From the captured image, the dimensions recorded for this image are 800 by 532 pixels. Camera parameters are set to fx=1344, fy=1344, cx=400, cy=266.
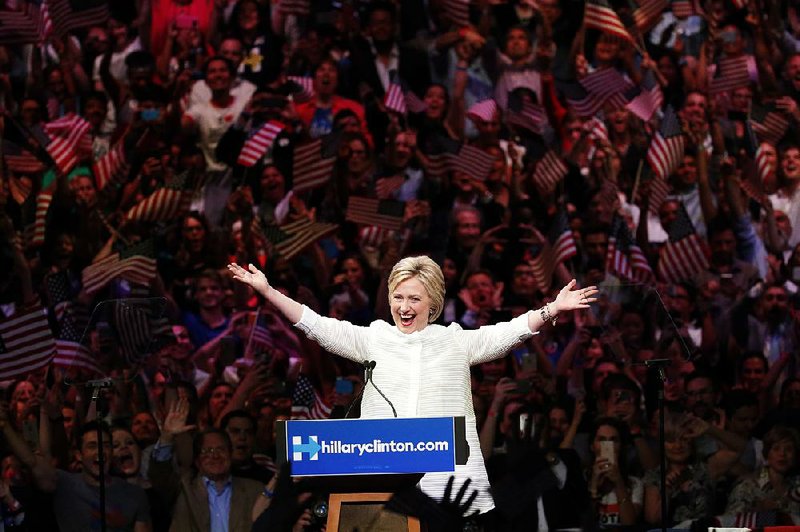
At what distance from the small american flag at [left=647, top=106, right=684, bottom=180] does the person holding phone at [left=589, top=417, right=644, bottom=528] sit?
1883mm

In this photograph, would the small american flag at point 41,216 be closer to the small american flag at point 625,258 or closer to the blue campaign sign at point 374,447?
the small american flag at point 625,258

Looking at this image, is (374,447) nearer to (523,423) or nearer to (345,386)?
(523,423)

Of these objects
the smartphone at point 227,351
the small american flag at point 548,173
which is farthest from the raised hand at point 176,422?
the small american flag at point 548,173

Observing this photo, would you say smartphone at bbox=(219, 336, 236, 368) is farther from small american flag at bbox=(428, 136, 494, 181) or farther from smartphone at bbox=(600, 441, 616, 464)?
smartphone at bbox=(600, 441, 616, 464)

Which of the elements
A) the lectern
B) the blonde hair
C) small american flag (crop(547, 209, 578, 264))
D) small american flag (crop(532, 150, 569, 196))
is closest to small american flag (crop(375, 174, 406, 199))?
small american flag (crop(532, 150, 569, 196))

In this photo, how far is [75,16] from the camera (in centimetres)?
787

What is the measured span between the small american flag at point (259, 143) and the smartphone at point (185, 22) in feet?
2.70

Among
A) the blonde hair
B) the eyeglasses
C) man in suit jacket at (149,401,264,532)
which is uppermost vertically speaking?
the blonde hair

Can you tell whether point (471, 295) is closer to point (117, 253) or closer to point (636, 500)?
point (636, 500)

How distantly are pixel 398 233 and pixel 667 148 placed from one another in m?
1.61

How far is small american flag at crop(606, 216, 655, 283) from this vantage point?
7070 mm

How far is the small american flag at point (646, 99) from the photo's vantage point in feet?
25.1

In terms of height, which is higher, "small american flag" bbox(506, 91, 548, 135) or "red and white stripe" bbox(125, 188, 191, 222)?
"small american flag" bbox(506, 91, 548, 135)

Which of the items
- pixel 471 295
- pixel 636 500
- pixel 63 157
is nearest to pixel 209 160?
pixel 63 157
